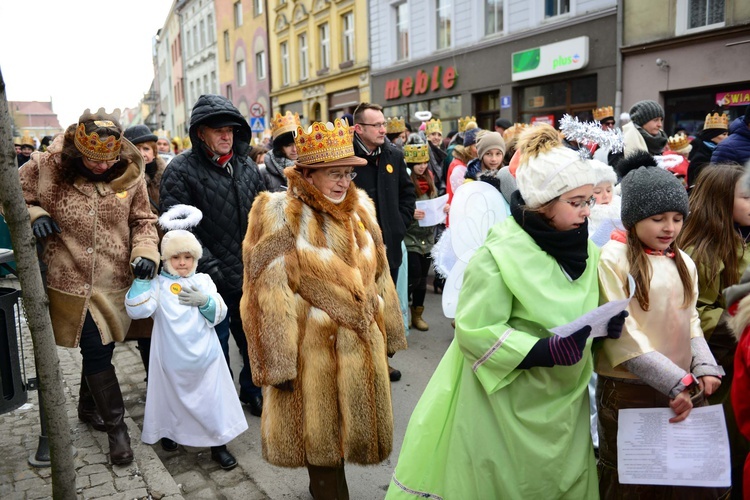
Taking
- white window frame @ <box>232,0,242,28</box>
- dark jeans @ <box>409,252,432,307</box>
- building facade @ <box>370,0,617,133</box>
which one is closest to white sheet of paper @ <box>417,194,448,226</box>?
dark jeans @ <box>409,252,432,307</box>

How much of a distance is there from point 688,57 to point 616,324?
41.3ft

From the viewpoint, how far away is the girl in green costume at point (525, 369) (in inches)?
87.3

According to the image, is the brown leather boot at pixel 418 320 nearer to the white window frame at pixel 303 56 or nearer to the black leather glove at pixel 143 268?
the black leather glove at pixel 143 268

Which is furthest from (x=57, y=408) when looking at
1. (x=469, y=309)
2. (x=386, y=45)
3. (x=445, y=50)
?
(x=386, y=45)

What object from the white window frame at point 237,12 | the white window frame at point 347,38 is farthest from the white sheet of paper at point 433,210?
the white window frame at point 237,12

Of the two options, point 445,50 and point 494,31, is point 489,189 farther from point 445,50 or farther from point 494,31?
point 445,50

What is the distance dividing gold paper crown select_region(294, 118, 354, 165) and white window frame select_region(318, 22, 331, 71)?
81.3 ft

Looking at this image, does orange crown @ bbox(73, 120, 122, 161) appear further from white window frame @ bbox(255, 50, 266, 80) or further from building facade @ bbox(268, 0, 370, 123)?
white window frame @ bbox(255, 50, 266, 80)

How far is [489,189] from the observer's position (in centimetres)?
465

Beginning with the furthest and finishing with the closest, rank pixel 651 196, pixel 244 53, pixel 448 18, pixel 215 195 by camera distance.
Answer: pixel 244 53, pixel 448 18, pixel 215 195, pixel 651 196

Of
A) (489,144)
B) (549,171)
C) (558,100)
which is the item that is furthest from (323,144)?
(558,100)

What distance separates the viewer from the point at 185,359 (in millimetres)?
3646

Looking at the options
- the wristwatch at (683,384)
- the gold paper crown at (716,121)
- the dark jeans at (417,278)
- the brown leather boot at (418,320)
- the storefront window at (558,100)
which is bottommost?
the brown leather boot at (418,320)

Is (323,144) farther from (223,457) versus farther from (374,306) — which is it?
(223,457)
